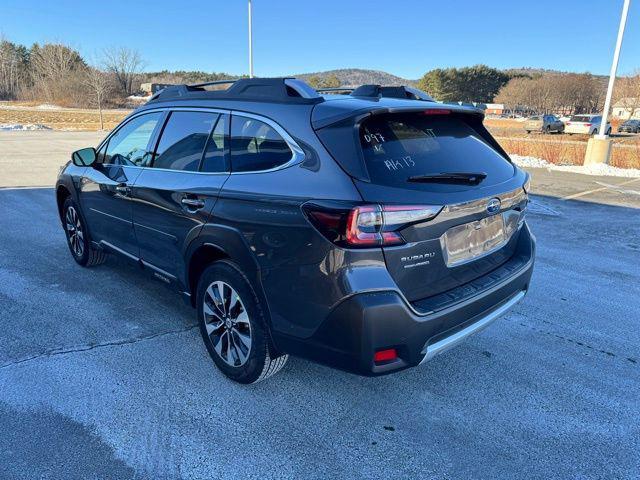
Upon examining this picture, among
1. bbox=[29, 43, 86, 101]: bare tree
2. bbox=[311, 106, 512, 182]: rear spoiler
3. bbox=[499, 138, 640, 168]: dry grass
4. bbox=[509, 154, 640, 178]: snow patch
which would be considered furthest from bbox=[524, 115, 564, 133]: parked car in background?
bbox=[29, 43, 86, 101]: bare tree

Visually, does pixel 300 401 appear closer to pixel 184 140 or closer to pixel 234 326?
pixel 234 326

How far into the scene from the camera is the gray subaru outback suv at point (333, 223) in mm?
2307

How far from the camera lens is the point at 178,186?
128 inches

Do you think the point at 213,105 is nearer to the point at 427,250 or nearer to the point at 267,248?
the point at 267,248

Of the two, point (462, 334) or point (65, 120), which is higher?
point (65, 120)

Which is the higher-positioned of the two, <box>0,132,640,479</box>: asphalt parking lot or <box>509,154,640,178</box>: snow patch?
<box>509,154,640,178</box>: snow patch

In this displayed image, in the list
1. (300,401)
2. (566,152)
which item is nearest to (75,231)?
(300,401)

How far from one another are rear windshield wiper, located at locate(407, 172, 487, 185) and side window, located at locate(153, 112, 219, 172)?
1467 mm

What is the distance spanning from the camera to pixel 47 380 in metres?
3.09

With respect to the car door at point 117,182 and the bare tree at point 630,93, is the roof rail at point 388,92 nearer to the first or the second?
the car door at point 117,182

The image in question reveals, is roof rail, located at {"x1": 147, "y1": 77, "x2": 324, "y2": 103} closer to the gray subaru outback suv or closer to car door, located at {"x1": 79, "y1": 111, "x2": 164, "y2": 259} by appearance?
the gray subaru outback suv

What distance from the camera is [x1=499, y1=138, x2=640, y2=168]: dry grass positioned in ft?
47.8

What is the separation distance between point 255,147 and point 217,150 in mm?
376

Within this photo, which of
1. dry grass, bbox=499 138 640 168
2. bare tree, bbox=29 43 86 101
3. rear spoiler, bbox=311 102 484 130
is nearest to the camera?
rear spoiler, bbox=311 102 484 130
